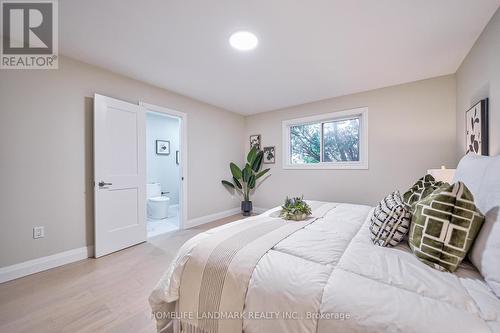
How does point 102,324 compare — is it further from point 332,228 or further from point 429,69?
point 429,69

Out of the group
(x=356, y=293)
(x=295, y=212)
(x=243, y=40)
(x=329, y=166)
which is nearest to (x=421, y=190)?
(x=295, y=212)

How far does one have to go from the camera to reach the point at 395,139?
3023 mm

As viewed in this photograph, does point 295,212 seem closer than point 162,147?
Yes

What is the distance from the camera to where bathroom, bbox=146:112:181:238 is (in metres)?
4.20

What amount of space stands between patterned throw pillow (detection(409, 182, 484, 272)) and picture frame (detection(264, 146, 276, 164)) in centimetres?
336

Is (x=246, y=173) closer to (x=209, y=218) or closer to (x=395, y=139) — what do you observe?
(x=209, y=218)

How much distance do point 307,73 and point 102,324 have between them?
10.7 ft

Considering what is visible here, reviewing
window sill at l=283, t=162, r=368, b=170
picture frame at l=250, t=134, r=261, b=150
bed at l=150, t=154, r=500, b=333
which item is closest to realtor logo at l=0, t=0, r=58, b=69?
bed at l=150, t=154, r=500, b=333

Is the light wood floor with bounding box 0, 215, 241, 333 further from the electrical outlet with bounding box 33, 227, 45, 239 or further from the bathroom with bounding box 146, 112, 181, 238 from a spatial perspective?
the bathroom with bounding box 146, 112, 181, 238

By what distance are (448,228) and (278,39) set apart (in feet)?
6.50

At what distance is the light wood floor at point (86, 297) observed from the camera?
138 centimetres

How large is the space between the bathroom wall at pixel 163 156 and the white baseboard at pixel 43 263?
2.64 meters

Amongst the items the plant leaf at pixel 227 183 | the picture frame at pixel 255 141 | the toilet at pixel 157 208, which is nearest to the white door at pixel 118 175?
the toilet at pixel 157 208

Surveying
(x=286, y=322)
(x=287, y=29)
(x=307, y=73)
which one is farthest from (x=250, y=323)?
(x=307, y=73)
